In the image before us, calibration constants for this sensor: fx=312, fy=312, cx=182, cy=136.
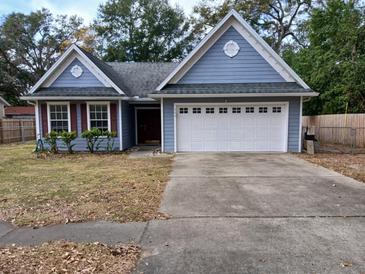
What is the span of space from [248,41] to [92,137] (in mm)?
8221

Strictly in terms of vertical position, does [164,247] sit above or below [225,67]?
below

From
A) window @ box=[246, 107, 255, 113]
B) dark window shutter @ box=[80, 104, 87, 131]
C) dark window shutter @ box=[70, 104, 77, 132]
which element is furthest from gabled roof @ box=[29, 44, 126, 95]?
window @ box=[246, 107, 255, 113]

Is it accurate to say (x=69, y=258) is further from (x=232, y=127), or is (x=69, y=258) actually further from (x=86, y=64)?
(x=86, y=64)

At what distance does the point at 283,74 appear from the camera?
1382cm

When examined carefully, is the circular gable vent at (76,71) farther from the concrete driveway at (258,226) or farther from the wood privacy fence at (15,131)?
the wood privacy fence at (15,131)

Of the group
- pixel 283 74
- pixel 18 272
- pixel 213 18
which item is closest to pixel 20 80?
pixel 213 18

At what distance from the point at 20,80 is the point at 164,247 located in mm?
43532

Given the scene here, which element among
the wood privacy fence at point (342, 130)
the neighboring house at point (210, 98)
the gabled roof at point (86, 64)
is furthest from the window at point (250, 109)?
the gabled roof at point (86, 64)

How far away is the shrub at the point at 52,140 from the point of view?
14.2 meters

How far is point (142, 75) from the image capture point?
18469 millimetres

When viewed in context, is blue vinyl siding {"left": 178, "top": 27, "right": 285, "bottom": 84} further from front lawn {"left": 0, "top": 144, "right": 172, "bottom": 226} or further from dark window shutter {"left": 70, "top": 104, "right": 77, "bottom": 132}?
dark window shutter {"left": 70, "top": 104, "right": 77, "bottom": 132}

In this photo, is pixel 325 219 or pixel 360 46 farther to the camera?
pixel 360 46

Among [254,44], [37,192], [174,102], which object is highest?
[254,44]

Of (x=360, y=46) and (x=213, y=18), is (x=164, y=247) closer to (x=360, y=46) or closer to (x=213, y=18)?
(x=360, y=46)
